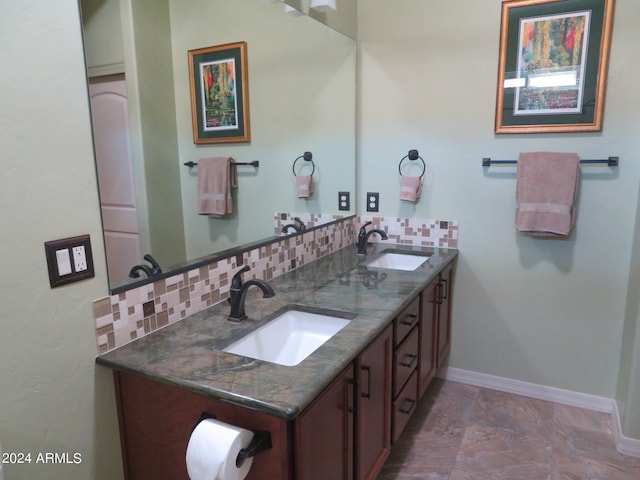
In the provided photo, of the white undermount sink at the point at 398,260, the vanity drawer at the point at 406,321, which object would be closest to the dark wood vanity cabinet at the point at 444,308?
the white undermount sink at the point at 398,260

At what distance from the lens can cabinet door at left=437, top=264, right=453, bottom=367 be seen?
7.91ft

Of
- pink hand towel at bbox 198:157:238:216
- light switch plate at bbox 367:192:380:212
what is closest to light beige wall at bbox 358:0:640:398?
light switch plate at bbox 367:192:380:212

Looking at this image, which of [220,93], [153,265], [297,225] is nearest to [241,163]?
[220,93]

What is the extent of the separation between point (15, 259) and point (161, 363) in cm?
45

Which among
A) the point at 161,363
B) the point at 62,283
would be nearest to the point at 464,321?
the point at 161,363

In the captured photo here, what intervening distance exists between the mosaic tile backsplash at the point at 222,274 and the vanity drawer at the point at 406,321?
63cm

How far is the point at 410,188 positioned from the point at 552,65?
95 centimetres

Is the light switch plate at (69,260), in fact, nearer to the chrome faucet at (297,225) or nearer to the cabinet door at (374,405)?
the cabinet door at (374,405)

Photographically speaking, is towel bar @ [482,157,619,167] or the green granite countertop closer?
the green granite countertop

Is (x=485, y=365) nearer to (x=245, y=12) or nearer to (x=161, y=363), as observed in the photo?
(x=161, y=363)

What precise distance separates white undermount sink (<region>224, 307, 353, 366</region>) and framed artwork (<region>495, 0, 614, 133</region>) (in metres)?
1.52

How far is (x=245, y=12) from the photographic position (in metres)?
1.89

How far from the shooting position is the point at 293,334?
1.68 m

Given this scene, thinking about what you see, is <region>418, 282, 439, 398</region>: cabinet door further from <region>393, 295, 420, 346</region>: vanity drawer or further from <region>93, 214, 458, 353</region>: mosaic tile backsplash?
<region>93, 214, 458, 353</region>: mosaic tile backsplash
